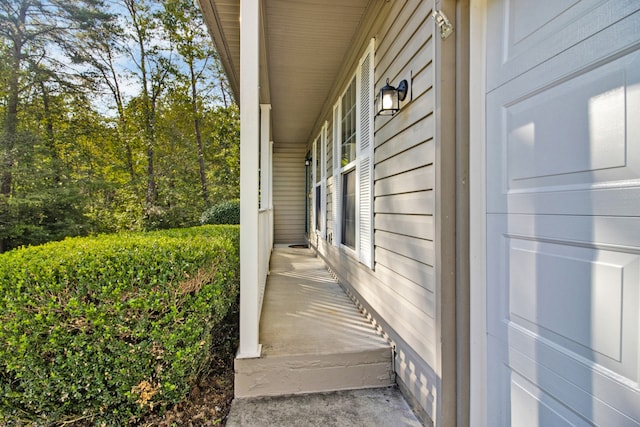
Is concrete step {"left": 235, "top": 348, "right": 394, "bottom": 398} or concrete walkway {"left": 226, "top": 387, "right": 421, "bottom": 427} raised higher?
concrete step {"left": 235, "top": 348, "right": 394, "bottom": 398}

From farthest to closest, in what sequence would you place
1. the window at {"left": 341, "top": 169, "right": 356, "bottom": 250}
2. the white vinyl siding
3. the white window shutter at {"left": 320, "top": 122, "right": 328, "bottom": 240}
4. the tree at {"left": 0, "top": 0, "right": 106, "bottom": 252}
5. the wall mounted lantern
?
the tree at {"left": 0, "top": 0, "right": 106, "bottom": 252}, the white window shutter at {"left": 320, "top": 122, "right": 328, "bottom": 240}, the window at {"left": 341, "top": 169, "right": 356, "bottom": 250}, the wall mounted lantern, the white vinyl siding

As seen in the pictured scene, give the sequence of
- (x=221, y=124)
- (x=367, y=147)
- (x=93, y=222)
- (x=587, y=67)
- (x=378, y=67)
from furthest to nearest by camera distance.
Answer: (x=221, y=124), (x=93, y=222), (x=367, y=147), (x=378, y=67), (x=587, y=67)

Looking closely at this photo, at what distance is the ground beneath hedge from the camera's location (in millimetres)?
Answer: 1961

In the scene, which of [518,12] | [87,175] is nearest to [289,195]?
[87,175]

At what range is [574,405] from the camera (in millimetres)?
1019

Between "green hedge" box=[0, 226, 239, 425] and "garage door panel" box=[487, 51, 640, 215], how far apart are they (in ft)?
6.23

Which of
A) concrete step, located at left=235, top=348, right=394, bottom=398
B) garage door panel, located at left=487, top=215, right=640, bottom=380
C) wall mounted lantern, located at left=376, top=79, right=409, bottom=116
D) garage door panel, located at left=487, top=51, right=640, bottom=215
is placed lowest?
concrete step, located at left=235, top=348, right=394, bottom=398

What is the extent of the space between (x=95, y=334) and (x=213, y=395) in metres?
0.91

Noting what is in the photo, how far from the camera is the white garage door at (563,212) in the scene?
0.88m

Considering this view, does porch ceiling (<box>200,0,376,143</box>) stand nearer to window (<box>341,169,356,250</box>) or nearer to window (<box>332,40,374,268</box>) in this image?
window (<box>332,40,374,268</box>)

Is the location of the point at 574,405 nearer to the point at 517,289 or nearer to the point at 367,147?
the point at 517,289

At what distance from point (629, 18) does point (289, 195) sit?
8378 mm

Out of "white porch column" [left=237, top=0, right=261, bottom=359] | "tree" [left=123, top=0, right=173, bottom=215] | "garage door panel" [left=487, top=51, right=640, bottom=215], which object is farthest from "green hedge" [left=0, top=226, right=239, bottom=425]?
"tree" [left=123, top=0, right=173, bottom=215]

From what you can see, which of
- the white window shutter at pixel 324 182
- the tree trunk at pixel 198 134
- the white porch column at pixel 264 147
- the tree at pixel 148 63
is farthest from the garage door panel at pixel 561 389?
the tree at pixel 148 63
